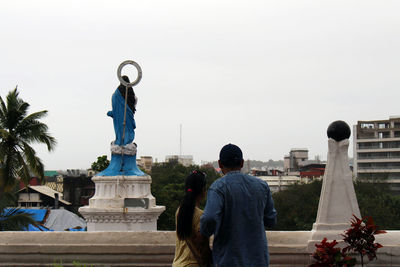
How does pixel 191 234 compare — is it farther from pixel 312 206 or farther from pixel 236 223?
pixel 312 206

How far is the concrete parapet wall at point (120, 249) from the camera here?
5441 mm

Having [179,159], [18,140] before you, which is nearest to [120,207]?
[18,140]

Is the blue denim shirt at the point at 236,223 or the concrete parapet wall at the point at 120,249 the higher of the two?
the blue denim shirt at the point at 236,223

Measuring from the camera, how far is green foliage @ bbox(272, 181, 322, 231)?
37438mm

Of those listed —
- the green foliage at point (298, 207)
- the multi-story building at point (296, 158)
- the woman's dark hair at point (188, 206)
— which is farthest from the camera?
the multi-story building at point (296, 158)

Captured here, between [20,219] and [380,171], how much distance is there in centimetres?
7457

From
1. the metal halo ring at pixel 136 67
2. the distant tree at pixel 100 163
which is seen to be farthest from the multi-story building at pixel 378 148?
the metal halo ring at pixel 136 67

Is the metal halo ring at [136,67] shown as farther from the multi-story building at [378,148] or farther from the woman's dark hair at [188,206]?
the multi-story building at [378,148]

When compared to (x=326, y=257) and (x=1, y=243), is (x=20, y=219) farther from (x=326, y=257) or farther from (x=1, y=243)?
(x=326, y=257)

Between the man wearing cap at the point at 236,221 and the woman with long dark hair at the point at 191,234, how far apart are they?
0.91ft

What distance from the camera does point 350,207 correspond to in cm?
548

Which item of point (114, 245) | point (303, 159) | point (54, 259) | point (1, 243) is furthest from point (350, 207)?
point (303, 159)

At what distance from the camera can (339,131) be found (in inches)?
214

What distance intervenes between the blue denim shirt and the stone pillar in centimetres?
176
